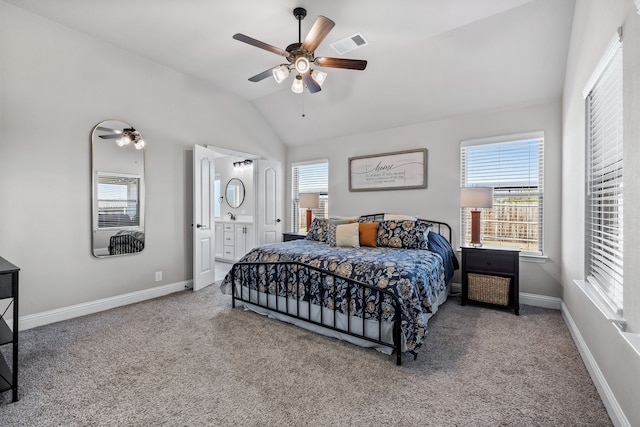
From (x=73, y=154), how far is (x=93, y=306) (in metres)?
1.73

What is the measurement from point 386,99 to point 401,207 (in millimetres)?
1635

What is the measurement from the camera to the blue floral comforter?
91.0 inches

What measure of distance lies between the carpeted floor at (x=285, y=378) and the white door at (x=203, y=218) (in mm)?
1345

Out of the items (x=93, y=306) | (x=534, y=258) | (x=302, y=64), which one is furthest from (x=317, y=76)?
(x=93, y=306)

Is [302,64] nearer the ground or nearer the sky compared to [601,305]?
nearer the sky

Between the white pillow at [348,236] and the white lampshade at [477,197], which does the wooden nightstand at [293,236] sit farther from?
the white lampshade at [477,197]

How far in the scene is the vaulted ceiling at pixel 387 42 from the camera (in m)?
2.81

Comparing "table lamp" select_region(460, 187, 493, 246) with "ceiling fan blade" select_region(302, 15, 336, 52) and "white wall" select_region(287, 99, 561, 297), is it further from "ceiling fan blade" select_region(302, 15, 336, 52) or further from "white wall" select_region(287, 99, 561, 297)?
"ceiling fan blade" select_region(302, 15, 336, 52)

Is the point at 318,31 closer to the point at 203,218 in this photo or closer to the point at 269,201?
the point at 203,218

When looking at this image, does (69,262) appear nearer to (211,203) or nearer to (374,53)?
(211,203)

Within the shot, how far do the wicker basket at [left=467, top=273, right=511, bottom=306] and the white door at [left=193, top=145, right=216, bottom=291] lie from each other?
366 cm

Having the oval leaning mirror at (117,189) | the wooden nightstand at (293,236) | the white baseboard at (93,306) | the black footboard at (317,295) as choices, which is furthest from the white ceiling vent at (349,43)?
the white baseboard at (93,306)

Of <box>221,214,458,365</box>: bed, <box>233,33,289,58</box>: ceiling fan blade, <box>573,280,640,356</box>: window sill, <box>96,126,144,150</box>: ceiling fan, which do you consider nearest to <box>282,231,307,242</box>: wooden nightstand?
<box>221,214,458,365</box>: bed

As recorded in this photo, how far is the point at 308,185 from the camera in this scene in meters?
5.83
